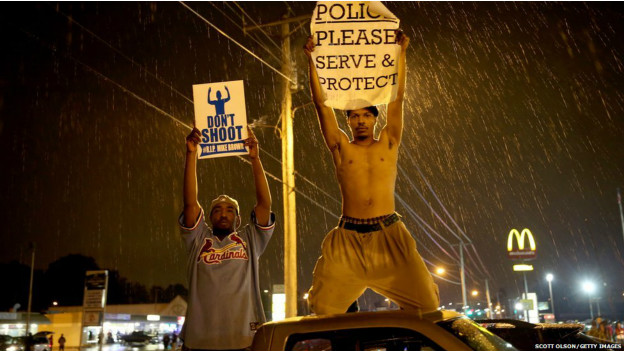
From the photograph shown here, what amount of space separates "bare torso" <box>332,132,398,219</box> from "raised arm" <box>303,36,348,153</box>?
0.29 ft

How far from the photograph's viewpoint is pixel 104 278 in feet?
49.6

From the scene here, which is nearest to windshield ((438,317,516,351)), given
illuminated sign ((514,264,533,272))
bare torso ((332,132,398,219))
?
bare torso ((332,132,398,219))

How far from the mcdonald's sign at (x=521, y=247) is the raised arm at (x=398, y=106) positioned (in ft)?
72.6

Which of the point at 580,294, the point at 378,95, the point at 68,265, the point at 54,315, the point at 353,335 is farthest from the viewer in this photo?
the point at 580,294

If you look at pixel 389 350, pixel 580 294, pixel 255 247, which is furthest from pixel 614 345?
pixel 580 294

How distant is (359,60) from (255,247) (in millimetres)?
1903

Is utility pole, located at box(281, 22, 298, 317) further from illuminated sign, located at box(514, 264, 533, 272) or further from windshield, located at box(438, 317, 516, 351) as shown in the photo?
illuminated sign, located at box(514, 264, 533, 272)

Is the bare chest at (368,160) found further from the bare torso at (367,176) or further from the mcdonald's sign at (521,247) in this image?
the mcdonald's sign at (521,247)

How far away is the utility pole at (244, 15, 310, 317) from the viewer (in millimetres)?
13648

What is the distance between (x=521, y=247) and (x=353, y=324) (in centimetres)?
2424

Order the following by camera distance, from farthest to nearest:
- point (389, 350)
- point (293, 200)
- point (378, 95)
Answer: point (293, 200)
point (378, 95)
point (389, 350)

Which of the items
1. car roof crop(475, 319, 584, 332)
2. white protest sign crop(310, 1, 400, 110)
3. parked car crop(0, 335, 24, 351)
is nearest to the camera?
white protest sign crop(310, 1, 400, 110)

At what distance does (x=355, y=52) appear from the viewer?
16.5 feet

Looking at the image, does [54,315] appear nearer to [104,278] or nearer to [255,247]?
[104,278]
